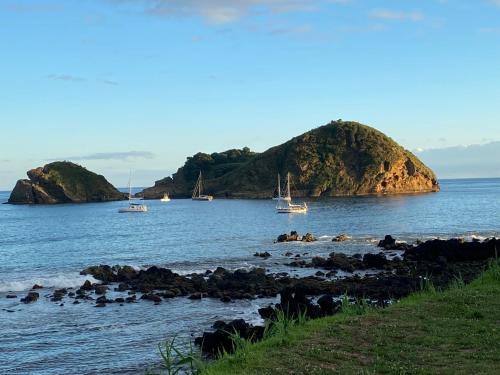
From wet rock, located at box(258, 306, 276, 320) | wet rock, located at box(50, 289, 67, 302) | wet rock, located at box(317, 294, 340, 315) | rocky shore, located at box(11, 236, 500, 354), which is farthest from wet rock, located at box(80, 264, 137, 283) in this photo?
wet rock, located at box(317, 294, 340, 315)

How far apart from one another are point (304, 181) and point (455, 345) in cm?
16729

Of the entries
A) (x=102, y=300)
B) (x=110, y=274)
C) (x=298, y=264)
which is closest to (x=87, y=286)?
(x=110, y=274)

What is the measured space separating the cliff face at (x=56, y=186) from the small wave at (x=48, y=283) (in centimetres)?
15161

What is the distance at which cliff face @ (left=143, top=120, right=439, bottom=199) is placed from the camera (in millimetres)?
174500

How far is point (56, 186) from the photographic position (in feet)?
592

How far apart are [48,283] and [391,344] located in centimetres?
2659

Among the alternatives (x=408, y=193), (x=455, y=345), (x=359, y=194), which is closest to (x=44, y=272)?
(x=455, y=345)

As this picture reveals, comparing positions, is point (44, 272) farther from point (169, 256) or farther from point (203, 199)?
point (203, 199)

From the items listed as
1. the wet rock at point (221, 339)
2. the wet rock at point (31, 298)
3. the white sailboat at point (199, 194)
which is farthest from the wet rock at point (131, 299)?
the white sailboat at point (199, 194)

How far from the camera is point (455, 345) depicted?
11.1m

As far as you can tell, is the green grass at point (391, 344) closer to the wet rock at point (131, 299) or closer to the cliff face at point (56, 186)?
the wet rock at point (131, 299)

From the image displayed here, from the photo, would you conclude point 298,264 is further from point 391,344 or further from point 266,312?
point 391,344

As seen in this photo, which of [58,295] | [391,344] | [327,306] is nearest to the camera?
[391,344]

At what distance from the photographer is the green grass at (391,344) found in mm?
9913
